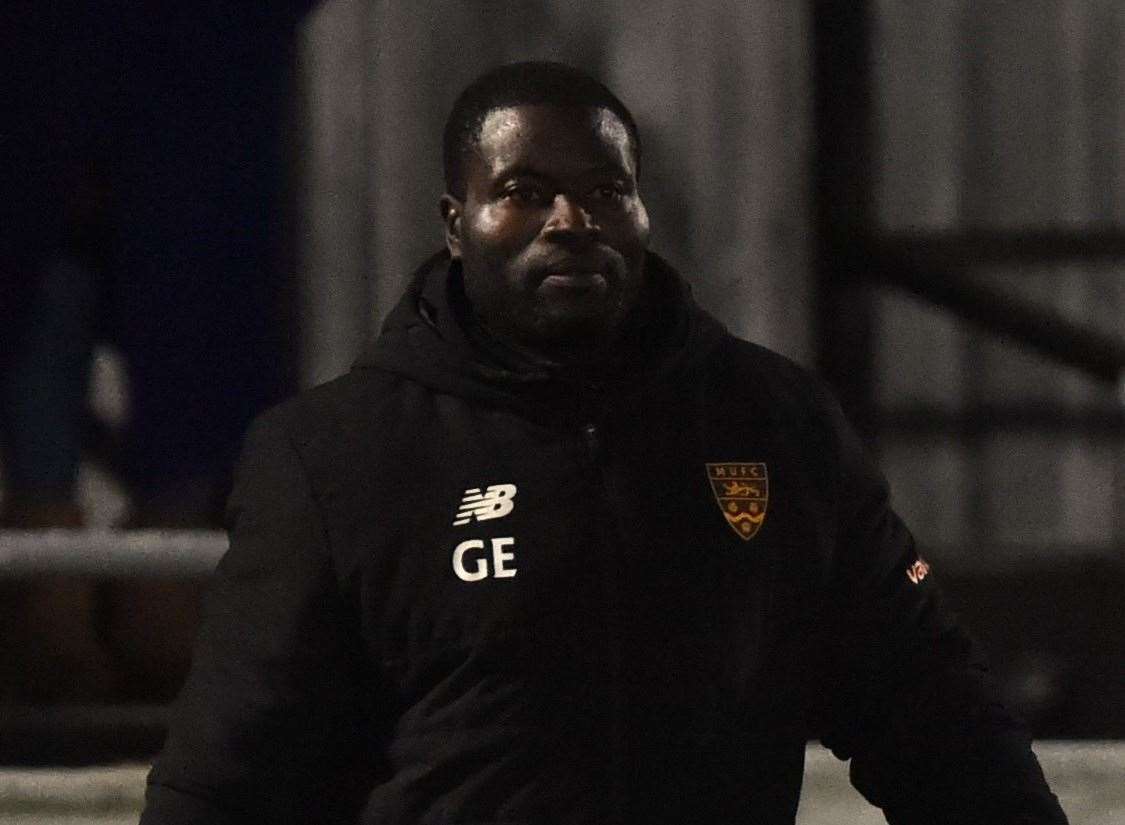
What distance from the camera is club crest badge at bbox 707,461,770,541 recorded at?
2.70 metres

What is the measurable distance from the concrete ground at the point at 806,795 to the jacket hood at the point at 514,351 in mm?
2324

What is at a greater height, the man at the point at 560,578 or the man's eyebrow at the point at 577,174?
the man's eyebrow at the point at 577,174

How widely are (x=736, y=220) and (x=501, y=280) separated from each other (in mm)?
3128

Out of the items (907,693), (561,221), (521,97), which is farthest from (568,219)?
(907,693)

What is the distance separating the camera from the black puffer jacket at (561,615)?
8.52 feet

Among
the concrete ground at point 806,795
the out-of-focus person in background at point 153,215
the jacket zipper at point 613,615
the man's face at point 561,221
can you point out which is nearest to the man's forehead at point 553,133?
the man's face at point 561,221

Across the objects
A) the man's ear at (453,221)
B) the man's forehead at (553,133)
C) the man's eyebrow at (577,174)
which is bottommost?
the man's ear at (453,221)

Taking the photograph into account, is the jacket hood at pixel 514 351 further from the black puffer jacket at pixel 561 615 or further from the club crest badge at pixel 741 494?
the club crest badge at pixel 741 494

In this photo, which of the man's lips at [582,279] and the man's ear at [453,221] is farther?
the man's ear at [453,221]

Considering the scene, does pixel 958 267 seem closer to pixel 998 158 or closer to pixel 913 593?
pixel 998 158

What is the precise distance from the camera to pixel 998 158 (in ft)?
20.0

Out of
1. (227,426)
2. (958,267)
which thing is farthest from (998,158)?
(227,426)

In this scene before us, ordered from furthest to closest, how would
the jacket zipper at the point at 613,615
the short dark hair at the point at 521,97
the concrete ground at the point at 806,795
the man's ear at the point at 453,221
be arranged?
the concrete ground at the point at 806,795
the man's ear at the point at 453,221
the short dark hair at the point at 521,97
the jacket zipper at the point at 613,615

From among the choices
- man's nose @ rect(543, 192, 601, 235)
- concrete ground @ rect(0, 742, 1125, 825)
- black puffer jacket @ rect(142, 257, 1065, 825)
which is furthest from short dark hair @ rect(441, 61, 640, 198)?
concrete ground @ rect(0, 742, 1125, 825)
